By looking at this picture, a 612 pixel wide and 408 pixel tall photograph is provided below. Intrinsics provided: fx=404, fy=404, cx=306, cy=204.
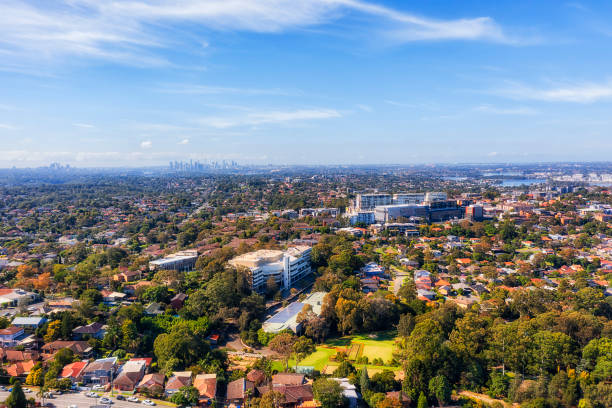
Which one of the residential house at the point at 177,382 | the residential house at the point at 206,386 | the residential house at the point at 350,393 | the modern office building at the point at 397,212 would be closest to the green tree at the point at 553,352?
the residential house at the point at 350,393

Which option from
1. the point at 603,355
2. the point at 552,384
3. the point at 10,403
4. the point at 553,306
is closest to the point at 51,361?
the point at 10,403

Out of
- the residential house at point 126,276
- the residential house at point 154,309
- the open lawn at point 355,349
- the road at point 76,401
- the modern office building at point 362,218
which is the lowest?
the open lawn at point 355,349

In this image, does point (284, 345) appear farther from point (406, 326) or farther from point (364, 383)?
point (406, 326)

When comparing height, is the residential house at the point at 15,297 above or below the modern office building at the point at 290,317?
above

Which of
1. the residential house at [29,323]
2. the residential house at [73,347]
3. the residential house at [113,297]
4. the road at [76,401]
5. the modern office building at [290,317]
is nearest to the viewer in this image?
the road at [76,401]

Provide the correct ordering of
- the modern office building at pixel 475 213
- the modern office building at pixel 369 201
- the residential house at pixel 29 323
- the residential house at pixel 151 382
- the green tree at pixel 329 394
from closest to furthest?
the green tree at pixel 329 394
the residential house at pixel 151 382
the residential house at pixel 29 323
the modern office building at pixel 475 213
the modern office building at pixel 369 201

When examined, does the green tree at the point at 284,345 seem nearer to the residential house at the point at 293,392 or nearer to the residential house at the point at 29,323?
the residential house at the point at 293,392

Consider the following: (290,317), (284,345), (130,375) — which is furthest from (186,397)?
(290,317)
